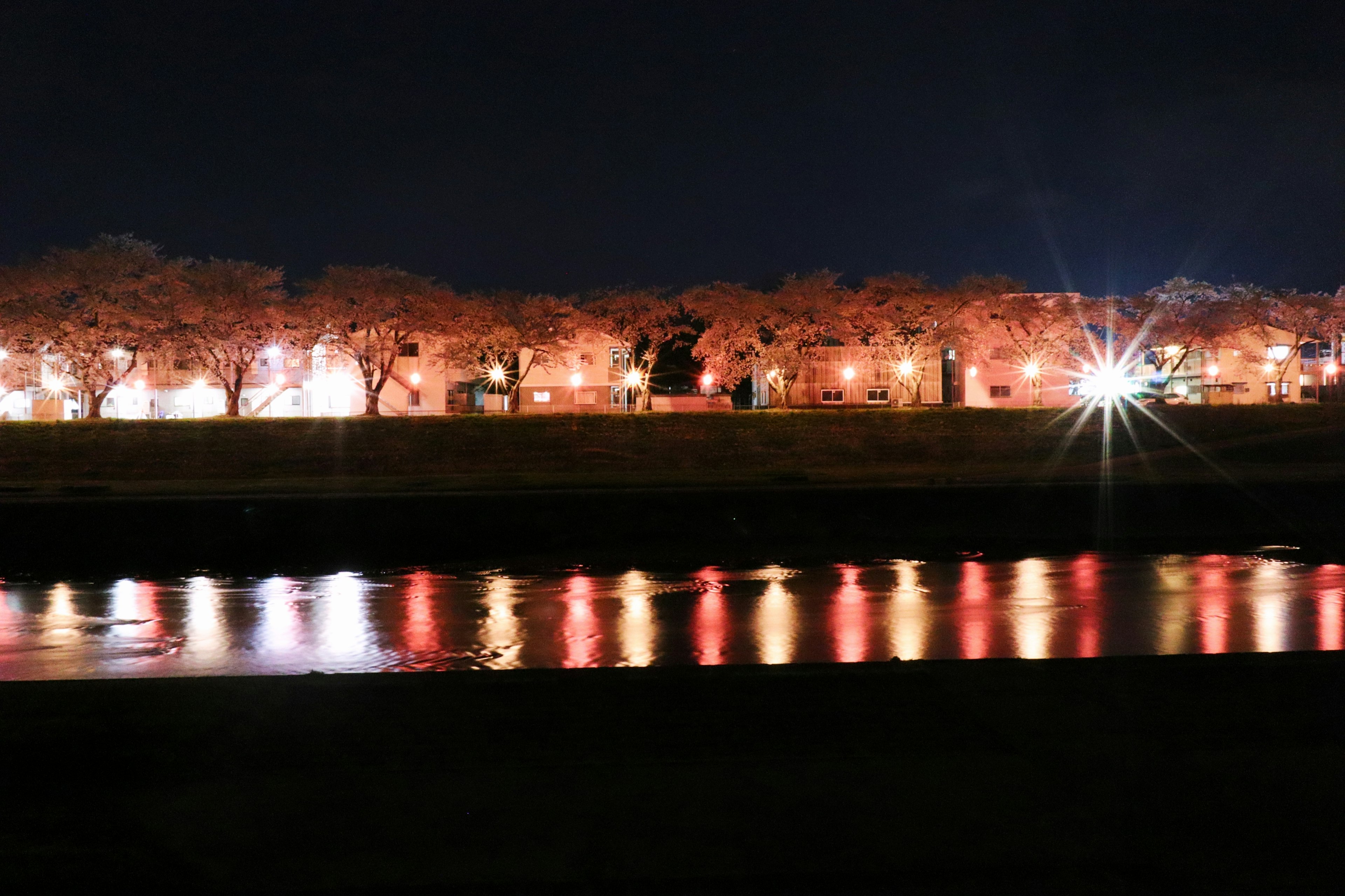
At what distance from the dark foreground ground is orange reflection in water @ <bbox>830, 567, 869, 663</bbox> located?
3.07 metres

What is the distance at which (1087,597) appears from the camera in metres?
14.8

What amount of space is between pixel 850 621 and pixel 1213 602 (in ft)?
18.4

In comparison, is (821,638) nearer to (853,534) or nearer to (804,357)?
(853,534)

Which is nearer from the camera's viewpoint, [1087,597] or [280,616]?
[280,616]

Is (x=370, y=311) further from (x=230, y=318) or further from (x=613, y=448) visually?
(x=613, y=448)

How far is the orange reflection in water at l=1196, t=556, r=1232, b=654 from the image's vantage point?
11.3 meters

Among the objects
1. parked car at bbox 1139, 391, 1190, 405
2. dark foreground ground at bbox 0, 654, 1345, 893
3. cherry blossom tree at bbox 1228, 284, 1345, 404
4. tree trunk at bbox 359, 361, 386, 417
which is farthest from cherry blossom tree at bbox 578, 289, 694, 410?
dark foreground ground at bbox 0, 654, 1345, 893

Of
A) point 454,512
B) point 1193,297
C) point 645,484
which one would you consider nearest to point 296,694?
point 454,512

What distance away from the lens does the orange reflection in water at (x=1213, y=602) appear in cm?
1127

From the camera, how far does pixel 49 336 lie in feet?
148

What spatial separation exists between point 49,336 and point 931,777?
49795mm

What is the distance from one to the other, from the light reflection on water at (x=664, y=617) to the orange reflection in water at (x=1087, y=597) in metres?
0.06

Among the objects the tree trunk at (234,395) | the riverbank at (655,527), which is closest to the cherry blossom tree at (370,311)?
the tree trunk at (234,395)

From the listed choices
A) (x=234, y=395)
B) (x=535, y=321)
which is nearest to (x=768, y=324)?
(x=535, y=321)
